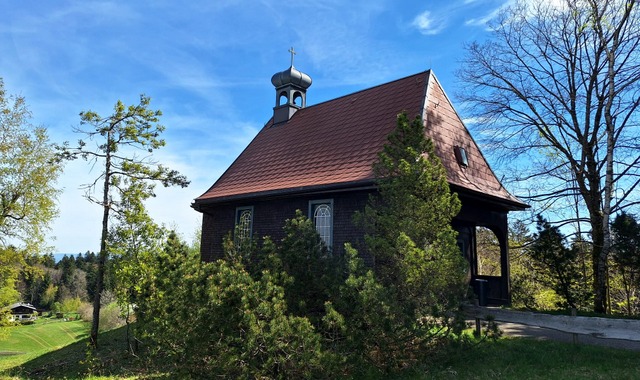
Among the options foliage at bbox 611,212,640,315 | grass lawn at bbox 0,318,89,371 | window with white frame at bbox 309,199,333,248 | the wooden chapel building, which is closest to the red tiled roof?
the wooden chapel building

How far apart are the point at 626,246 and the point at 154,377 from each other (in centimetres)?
1190

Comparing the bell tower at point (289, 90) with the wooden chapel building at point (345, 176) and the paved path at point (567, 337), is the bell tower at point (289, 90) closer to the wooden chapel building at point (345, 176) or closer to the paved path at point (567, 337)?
the wooden chapel building at point (345, 176)

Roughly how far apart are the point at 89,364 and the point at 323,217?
813cm

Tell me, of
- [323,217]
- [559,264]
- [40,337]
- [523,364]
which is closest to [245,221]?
[323,217]

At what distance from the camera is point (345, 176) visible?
40.0 feet

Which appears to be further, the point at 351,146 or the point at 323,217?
the point at 351,146

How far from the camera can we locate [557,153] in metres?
16.5

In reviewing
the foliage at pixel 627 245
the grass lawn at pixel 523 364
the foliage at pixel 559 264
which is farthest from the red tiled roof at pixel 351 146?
the grass lawn at pixel 523 364

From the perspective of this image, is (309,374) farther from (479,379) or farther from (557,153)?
(557,153)

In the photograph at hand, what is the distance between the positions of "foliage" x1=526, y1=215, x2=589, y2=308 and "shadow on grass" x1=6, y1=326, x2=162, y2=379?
32.4 feet

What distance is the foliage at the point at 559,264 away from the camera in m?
11.2

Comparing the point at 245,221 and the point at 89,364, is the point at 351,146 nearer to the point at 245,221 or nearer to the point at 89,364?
the point at 245,221

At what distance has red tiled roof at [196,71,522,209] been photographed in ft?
41.5

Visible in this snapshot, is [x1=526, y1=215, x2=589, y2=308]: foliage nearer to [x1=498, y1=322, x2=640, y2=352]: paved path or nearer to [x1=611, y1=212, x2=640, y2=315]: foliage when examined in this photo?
[x1=611, y1=212, x2=640, y2=315]: foliage
